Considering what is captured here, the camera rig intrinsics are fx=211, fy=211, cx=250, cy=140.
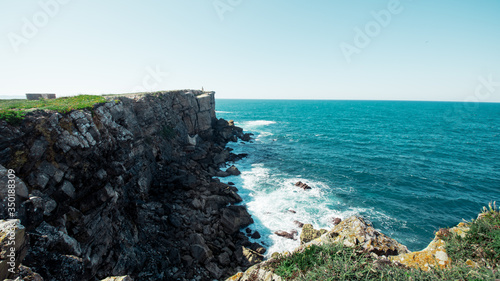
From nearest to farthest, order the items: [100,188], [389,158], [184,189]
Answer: [100,188], [184,189], [389,158]

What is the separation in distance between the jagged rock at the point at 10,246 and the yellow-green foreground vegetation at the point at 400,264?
8.85m

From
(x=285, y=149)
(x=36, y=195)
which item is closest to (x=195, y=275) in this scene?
(x=36, y=195)

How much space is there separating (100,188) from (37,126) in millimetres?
5570

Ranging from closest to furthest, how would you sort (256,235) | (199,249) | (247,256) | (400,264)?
(400,264)
(199,249)
(247,256)
(256,235)

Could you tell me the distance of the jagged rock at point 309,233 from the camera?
20.3 m

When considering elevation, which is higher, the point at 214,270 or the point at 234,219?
the point at 234,219

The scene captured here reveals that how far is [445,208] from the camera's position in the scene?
87.5 feet

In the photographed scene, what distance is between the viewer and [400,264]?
→ 284 inches

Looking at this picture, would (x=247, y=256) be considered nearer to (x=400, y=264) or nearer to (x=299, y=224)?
(x=299, y=224)

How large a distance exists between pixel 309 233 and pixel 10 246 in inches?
800

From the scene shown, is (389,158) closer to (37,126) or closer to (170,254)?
(170,254)

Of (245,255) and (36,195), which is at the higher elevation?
(36,195)

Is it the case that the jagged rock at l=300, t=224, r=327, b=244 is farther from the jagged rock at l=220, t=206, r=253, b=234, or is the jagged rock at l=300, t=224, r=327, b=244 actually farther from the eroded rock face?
the eroded rock face

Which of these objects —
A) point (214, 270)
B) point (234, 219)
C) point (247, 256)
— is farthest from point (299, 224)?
point (214, 270)
